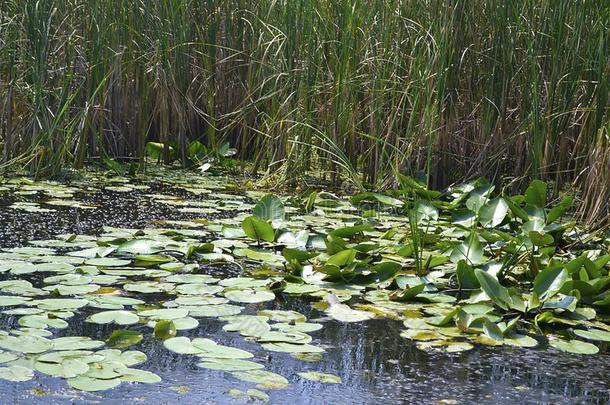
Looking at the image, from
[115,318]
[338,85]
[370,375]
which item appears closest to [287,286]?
[115,318]

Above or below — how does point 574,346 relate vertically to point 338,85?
below

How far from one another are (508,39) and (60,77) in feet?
7.76

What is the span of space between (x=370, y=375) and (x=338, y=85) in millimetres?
2814

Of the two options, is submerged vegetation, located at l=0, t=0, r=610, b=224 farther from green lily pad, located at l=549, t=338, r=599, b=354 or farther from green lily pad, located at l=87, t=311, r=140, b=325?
green lily pad, located at l=87, t=311, r=140, b=325

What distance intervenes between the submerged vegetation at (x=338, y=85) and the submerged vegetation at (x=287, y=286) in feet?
1.97

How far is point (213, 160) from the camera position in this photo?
5.80 metres

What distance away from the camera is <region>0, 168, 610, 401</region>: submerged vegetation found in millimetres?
2572


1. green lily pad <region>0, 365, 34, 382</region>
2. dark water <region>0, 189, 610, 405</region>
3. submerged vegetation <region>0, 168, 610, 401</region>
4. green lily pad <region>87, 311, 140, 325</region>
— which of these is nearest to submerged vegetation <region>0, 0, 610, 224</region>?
submerged vegetation <region>0, 168, 610, 401</region>

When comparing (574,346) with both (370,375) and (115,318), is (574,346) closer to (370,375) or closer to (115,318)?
(370,375)

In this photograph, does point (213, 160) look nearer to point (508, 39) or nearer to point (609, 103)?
point (508, 39)

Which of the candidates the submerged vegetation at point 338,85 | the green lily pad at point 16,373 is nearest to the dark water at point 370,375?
the green lily pad at point 16,373

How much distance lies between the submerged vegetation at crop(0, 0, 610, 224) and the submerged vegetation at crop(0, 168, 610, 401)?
1.97 ft

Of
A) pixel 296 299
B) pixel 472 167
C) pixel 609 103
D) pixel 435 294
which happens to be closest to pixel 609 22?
pixel 609 103

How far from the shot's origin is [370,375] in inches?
99.3
